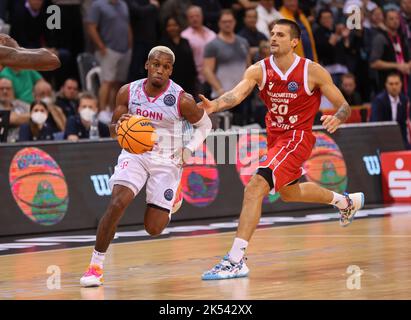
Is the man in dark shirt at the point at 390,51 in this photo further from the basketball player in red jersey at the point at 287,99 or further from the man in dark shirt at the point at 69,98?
the basketball player in red jersey at the point at 287,99

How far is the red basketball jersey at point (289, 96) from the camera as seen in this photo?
40.4ft

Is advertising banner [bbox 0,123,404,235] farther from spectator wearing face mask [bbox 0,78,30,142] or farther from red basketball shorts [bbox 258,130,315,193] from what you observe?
red basketball shorts [bbox 258,130,315,193]

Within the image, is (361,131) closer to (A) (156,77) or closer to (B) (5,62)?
(A) (156,77)

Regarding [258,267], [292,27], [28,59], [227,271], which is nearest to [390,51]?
[292,27]

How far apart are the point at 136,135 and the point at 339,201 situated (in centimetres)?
344

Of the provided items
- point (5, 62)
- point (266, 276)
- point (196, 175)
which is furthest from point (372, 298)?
point (196, 175)

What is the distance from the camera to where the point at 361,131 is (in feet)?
66.8

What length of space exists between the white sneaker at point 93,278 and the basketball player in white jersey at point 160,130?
0.91 metres

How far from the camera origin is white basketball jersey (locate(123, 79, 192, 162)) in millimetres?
11891

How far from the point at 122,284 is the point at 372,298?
267cm

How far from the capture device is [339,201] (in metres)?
13.6

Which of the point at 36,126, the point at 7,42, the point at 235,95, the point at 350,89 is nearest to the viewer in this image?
the point at 7,42

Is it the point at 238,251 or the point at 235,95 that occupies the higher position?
the point at 235,95

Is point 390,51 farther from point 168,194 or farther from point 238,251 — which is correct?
point 238,251
